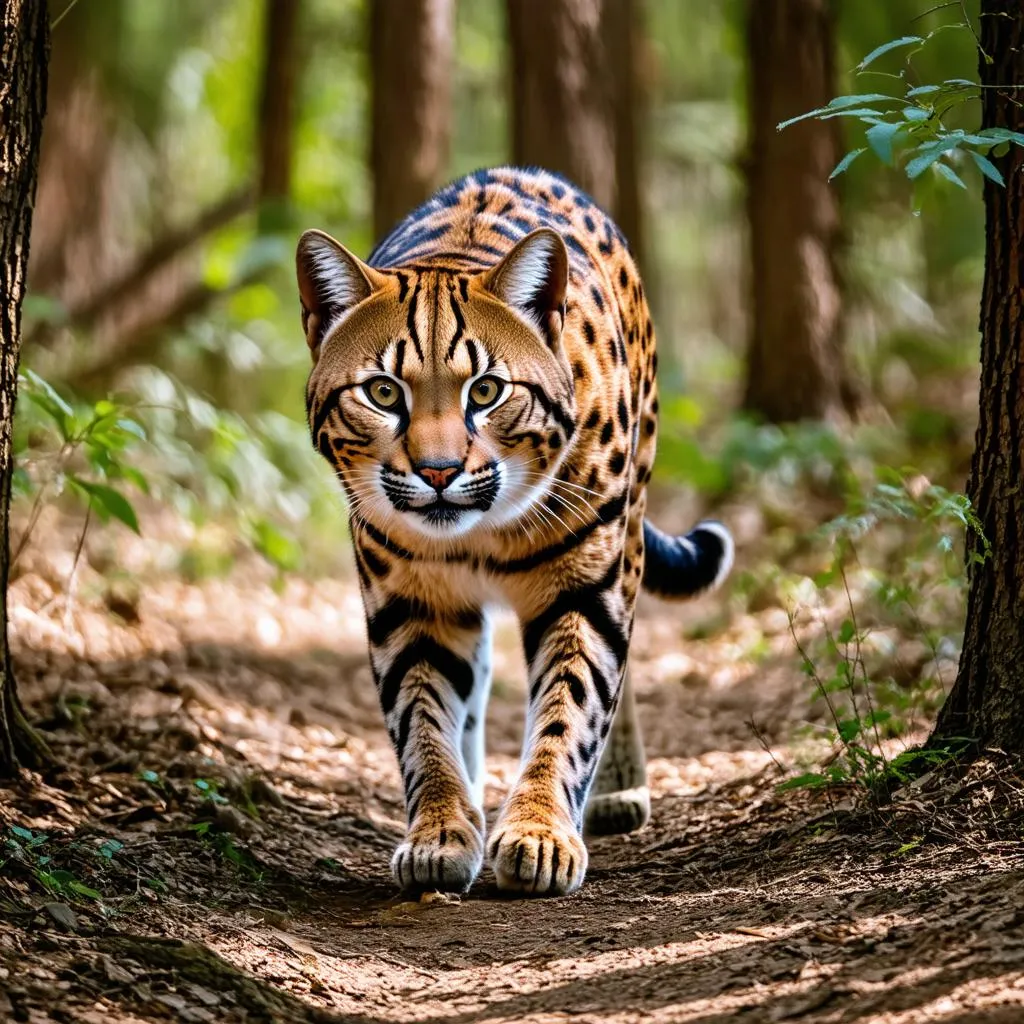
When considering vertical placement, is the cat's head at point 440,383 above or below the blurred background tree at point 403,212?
below

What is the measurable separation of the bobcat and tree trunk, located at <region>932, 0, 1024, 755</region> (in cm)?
133

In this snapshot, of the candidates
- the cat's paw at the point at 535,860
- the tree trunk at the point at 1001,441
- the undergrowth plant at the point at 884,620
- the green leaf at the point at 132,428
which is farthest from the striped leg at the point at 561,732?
the green leaf at the point at 132,428

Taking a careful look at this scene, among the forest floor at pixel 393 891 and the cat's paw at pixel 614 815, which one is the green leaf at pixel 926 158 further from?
the cat's paw at pixel 614 815

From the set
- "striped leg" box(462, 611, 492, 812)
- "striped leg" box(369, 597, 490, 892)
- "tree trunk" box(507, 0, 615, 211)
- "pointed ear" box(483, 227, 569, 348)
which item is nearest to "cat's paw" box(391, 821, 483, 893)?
"striped leg" box(369, 597, 490, 892)

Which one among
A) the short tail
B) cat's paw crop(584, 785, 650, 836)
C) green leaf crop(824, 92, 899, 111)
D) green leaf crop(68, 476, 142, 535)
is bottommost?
cat's paw crop(584, 785, 650, 836)

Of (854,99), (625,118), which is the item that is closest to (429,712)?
(854,99)

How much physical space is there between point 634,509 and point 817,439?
17.6 feet

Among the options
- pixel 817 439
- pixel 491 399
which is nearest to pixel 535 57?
pixel 817 439

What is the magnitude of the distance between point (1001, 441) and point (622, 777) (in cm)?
243

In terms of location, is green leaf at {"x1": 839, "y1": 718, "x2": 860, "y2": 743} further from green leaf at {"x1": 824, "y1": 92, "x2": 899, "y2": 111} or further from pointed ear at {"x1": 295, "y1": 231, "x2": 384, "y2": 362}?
pointed ear at {"x1": 295, "y1": 231, "x2": 384, "y2": 362}

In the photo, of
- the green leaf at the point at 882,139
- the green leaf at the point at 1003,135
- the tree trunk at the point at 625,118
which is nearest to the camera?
the green leaf at the point at 882,139

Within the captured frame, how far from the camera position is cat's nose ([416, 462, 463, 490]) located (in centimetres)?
452

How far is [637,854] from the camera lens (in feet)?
17.3

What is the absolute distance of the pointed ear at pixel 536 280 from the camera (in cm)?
486
